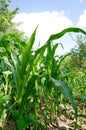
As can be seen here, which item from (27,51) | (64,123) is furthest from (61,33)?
(64,123)

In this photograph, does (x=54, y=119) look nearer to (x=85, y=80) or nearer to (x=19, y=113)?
(x=19, y=113)

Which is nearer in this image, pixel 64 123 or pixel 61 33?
pixel 61 33

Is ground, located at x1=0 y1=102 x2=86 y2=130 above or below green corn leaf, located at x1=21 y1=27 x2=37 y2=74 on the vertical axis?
below

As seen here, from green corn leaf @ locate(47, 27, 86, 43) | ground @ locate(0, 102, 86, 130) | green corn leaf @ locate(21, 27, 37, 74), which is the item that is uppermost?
green corn leaf @ locate(47, 27, 86, 43)

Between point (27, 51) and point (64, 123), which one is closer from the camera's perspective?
point (27, 51)

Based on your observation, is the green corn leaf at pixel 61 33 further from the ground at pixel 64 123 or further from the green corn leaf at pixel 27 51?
the ground at pixel 64 123

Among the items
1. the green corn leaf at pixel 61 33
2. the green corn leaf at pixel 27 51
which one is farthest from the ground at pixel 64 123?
the green corn leaf at pixel 61 33

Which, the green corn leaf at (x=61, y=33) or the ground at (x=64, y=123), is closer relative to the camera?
the green corn leaf at (x=61, y=33)

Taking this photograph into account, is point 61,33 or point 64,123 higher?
point 61,33

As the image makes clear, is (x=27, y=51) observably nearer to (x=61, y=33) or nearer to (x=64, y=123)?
(x=61, y=33)

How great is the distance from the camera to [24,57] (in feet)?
4.87

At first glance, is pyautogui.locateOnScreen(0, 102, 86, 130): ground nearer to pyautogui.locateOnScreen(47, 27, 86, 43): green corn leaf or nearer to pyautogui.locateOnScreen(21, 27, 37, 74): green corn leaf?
pyautogui.locateOnScreen(21, 27, 37, 74): green corn leaf

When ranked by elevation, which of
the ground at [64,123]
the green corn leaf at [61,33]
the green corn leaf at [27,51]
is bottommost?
the ground at [64,123]

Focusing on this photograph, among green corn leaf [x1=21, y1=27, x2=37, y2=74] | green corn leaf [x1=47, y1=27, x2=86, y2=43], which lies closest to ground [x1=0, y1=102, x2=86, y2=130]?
green corn leaf [x1=21, y1=27, x2=37, y2=74]
